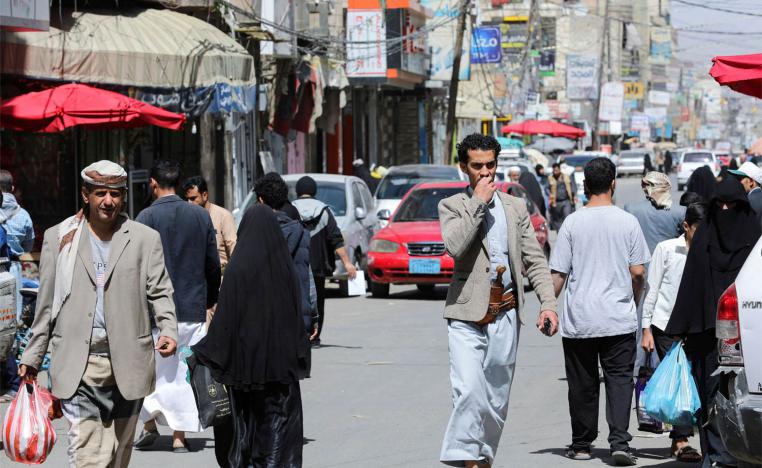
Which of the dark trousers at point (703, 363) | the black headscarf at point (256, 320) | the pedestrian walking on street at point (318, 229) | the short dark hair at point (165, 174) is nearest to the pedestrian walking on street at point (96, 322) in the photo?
the black headscarf at point (256, 320)

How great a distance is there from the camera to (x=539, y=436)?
9070 mm

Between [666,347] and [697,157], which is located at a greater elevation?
[666,347]

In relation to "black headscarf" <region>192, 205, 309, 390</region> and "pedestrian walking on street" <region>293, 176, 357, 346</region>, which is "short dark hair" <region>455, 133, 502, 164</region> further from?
"pedestrian walking on street" <region>293, 176, 357, 346</region>

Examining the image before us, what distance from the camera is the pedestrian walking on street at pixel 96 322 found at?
6.04m

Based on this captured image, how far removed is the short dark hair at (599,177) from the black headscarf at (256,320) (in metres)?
2.34

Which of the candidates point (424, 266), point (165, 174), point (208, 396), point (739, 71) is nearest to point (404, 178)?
point (424, 266)

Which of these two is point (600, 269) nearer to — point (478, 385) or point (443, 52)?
point (478, 385)

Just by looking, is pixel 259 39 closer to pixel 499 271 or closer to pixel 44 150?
pixel 44 150

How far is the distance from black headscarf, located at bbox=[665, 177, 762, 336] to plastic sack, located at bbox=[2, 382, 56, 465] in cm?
360

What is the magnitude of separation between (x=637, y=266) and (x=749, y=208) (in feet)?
3.03

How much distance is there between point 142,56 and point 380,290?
4863 millimetres

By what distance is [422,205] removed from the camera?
19.7m

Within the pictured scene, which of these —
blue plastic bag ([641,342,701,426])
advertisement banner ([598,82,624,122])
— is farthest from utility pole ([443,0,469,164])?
advertisement banner ([598,82,624,122])

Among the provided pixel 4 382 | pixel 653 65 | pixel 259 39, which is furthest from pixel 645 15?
pixel 4 382
